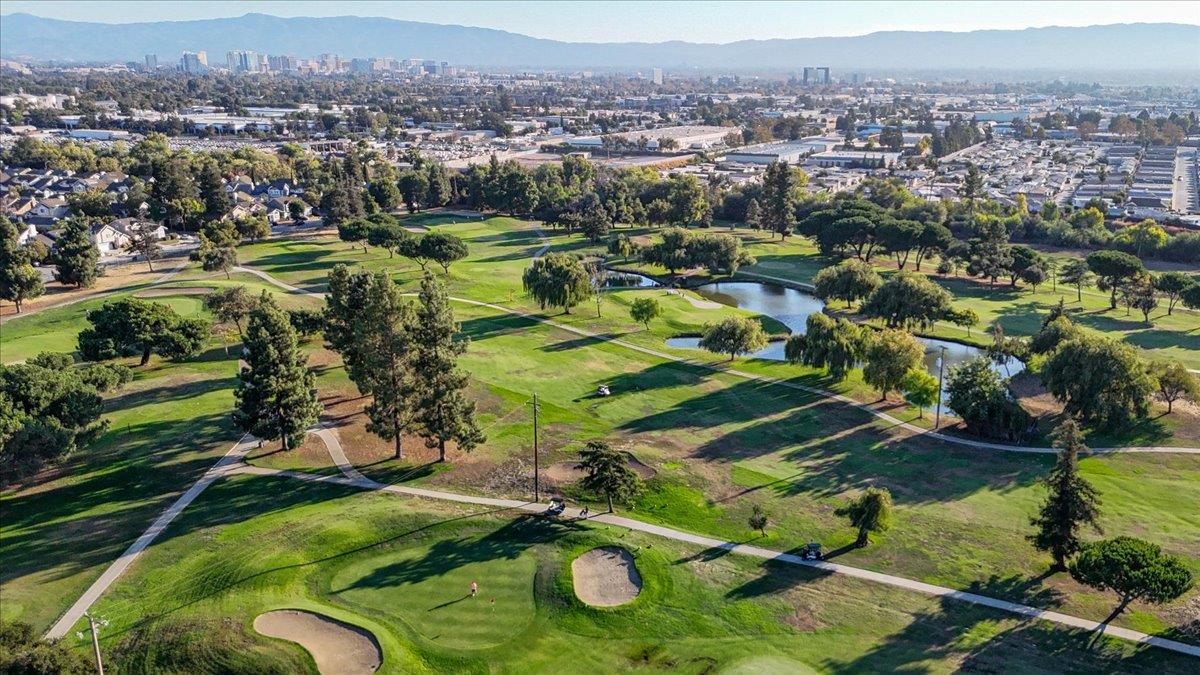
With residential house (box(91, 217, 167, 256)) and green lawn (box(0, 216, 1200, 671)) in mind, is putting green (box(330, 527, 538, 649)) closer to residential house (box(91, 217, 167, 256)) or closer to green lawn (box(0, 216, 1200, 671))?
green lawn (box(0, 216, 1200, 671))

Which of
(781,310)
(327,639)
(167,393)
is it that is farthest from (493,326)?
(327,639)

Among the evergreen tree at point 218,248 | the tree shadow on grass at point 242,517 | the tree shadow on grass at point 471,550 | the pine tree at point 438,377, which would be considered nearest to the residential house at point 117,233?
the evergreen tree at point 218,248

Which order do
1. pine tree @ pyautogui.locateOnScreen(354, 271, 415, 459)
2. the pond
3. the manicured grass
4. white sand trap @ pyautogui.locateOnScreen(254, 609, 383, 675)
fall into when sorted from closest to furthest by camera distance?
white sand trap @ pyautogui.locateOnScreen(254, 609, 383, 675) < the manicured grass < pine tree @ pyautogui.locateOnScreen(354, 271, 415, 459) < the pond

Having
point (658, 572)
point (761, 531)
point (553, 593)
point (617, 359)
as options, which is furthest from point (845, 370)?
point (553, 593)

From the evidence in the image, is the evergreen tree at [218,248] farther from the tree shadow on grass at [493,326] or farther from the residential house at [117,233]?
the tree shadow on grass at [493,326]

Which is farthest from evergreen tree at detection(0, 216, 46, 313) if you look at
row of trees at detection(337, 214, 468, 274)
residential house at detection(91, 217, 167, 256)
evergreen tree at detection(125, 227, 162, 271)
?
row of trees at detection(337, 214, 468, 274)

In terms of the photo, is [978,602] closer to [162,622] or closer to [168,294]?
[162,622]
